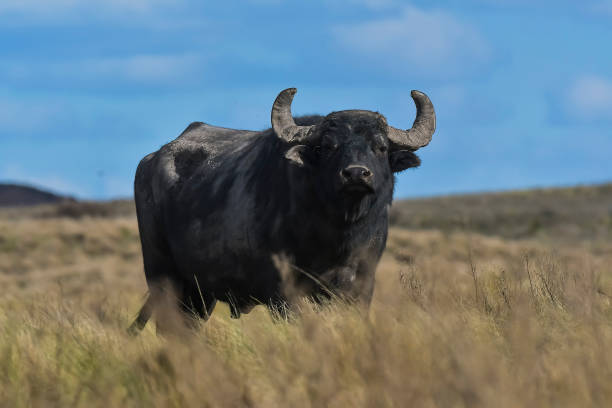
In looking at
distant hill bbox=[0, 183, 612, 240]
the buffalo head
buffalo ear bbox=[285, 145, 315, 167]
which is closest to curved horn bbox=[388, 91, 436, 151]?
the buffalo head

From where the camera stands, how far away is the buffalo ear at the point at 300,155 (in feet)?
23.0

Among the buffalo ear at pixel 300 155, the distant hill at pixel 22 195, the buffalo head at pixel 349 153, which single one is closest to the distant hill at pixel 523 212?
the distant hill at pixel 22 195

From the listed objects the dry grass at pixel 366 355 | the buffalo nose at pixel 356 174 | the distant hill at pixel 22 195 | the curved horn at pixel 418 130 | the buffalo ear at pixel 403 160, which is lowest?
the distant hill at pixel 22 195

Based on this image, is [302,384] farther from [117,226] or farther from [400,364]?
[117,226]

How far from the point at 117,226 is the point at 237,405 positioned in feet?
89.2

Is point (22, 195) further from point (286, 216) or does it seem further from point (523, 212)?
point (286, 216)

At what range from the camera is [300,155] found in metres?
7.10

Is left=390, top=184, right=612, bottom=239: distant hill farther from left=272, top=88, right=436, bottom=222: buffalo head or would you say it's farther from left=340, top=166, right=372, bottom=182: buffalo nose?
left=340, top=166, right=372, bottom=182: buffalo nose

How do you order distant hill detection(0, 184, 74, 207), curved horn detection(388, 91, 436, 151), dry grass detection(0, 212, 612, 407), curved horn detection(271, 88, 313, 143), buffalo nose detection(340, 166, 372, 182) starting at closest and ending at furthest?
dry grass detection(0, 212, 612, 407), buffalo nose detection(340, 166, 372, 182), curved horn detection(271, 88, 313, 143), curved horn detection(388, 91, 436, 151), distant hill detection(0, 184, 74, 207)

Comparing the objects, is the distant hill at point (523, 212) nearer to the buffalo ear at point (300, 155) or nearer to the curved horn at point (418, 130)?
the curved horn at point (418, 130)

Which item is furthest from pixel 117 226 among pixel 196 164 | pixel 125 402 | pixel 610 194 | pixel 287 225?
pixel 610 194

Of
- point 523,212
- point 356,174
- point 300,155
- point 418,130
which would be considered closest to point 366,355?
point 356,174

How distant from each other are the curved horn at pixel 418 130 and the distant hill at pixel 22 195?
67.8m

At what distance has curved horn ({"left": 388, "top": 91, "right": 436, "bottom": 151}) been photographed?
7520 mm
